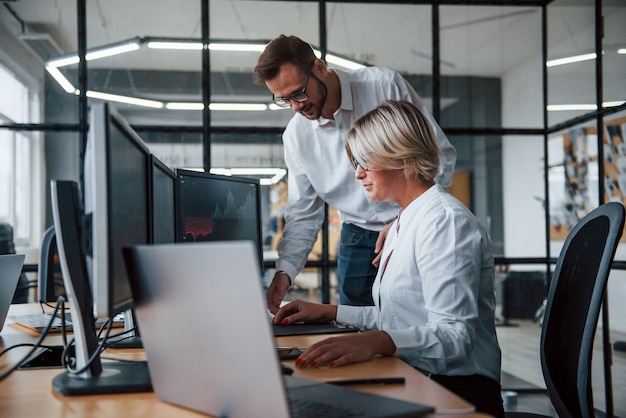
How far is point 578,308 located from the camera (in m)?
1.50

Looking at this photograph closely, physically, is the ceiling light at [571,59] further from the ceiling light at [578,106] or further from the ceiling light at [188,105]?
the ceiling light at [188,105]

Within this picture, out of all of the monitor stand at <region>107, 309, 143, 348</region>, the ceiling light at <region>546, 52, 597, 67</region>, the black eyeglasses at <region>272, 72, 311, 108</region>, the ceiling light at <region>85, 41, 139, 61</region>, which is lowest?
the monitor stand at <region>107, 309, 143, 348</region>

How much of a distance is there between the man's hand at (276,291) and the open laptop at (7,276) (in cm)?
75

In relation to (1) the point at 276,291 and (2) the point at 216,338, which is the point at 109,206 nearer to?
(2) the point at 216,338

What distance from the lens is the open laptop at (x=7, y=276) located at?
164 cm

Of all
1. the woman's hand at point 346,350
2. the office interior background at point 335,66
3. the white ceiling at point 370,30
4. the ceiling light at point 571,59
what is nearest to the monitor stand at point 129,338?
the woman's hand at point 346,350

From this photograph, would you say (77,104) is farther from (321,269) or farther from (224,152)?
(321,269)

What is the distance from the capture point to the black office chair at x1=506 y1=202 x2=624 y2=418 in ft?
4.64

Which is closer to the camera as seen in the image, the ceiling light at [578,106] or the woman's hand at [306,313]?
the woman's hand at [306,313]

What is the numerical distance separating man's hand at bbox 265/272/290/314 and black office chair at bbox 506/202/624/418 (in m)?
0.81

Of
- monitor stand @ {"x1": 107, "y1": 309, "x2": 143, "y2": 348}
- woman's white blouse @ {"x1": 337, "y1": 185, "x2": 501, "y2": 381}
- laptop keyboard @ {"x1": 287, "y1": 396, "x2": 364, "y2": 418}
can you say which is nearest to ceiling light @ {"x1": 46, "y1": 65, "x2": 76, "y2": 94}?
monitor stand @ {"x1": 107, "y1": 309, "x2": 143, "y2": 348}

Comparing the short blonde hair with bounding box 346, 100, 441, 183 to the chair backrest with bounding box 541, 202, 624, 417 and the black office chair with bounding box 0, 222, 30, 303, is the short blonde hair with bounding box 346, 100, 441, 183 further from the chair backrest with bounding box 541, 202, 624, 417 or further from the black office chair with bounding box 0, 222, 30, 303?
the black office chair with bounding box 0, 222, 30, 303

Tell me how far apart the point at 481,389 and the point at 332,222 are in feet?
7.65

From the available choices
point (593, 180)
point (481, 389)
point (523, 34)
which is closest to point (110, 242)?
point (481, 389)
